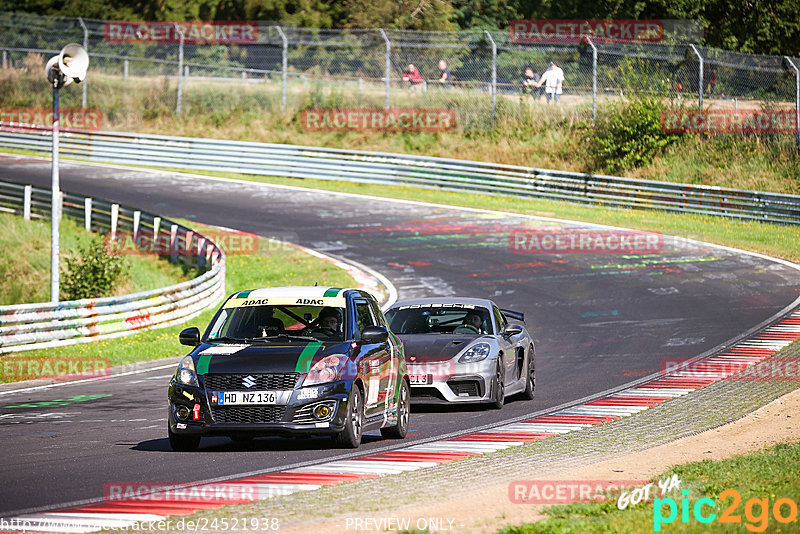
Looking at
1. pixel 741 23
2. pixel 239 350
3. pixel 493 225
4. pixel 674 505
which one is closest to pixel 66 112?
pixel 493 225

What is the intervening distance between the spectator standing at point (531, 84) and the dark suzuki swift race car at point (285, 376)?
30545 millimetres

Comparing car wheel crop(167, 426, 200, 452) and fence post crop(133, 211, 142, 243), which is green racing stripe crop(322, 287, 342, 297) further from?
fence post crop(133, 211, 142, 243)

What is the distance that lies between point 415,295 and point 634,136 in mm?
17773

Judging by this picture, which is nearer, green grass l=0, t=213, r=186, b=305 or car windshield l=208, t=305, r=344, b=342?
car windshield l=208, t=305, r=344, b=342

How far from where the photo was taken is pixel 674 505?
25.0 feet

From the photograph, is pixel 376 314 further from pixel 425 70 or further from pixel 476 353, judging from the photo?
pixel 425 70

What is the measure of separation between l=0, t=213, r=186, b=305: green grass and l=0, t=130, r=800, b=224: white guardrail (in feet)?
33.9

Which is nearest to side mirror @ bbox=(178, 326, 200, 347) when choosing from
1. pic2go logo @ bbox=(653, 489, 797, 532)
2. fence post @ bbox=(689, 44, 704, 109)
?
pic2go logo @ bbox=(653, 489, 797, 532)

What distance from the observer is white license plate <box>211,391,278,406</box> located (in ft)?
33.4

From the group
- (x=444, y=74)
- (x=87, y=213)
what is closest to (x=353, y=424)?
(x=87, y=213)

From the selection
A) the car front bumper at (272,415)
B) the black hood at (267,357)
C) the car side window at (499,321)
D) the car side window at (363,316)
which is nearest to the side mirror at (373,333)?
the black hood at (267,357)

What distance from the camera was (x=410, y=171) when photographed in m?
40.4

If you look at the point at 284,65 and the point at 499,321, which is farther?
the point at 284,65

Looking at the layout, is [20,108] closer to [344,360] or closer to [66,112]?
[66,112]
